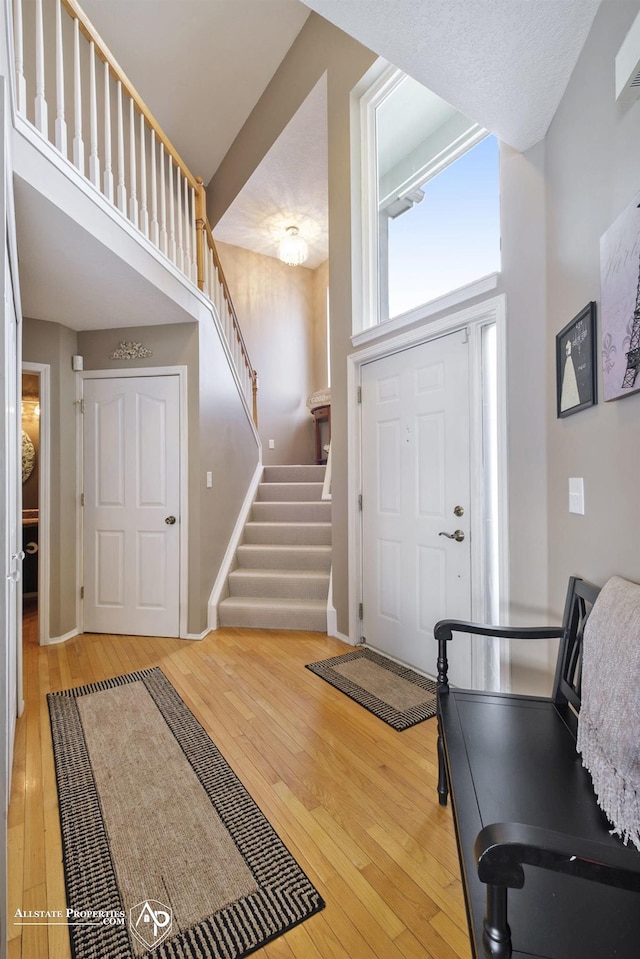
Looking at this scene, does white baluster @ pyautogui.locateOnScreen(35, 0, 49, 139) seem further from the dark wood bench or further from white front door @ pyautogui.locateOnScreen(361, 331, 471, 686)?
the dark wood bench

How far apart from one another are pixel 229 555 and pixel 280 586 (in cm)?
57

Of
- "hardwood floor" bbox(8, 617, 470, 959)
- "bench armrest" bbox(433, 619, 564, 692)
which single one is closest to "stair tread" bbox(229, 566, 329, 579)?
"hardwood floor" bbox(8, 617, 470, 959)

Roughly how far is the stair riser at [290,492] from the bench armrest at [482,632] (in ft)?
9.72

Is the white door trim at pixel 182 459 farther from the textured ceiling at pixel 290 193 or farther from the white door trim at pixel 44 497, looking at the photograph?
the textured ceiling at pixel 290 193

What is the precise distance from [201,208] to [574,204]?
2.98 m

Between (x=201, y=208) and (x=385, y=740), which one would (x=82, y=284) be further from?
(x=385, y=740)

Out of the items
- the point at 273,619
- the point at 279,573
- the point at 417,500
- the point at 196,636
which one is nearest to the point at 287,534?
the point at 279,573

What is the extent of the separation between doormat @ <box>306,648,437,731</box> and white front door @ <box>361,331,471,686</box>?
117 mm

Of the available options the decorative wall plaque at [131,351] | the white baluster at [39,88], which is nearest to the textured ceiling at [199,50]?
the white baluster at [39,88]

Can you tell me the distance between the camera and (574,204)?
1479mm

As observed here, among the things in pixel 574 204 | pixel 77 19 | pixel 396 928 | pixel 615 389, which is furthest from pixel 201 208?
pixel 396 928

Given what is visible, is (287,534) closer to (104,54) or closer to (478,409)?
(478,409)

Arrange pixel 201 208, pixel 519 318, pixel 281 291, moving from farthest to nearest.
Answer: pixel 281 291
pixel 201 208
pixel 519 318

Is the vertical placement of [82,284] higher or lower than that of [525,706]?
higher
